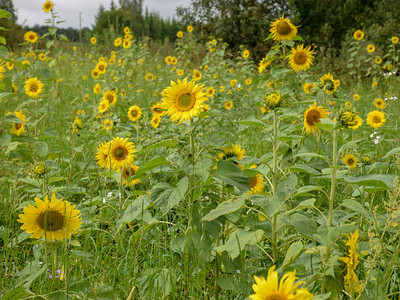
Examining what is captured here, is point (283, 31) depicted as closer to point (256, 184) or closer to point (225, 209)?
point (256, 184)

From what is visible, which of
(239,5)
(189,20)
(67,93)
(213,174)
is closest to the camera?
(213,174)

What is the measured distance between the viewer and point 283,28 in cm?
245

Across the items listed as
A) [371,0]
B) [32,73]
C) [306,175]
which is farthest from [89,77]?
[371,0]

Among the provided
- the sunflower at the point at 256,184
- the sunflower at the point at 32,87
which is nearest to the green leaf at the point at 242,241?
the sunflower at the point at 256,184

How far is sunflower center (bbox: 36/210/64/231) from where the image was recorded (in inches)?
49.6

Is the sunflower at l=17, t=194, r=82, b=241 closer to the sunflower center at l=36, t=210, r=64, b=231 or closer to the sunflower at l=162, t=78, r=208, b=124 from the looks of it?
the sunflower center at l=36, t=210, r=64, b=231

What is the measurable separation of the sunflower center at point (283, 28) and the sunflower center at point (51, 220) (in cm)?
187

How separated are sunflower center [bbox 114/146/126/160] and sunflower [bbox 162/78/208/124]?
51 cm

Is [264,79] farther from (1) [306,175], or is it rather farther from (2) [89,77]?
(2) [89,77]

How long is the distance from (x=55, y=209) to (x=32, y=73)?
3265 mm

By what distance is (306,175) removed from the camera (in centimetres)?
167

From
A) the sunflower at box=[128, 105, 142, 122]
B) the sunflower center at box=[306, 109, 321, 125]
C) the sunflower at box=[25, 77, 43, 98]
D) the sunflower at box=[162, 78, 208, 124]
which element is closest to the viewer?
the sunflower at box=[162, 78, 208, 124]

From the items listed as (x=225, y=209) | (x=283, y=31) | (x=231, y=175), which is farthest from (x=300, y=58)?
(x=225, y=209)

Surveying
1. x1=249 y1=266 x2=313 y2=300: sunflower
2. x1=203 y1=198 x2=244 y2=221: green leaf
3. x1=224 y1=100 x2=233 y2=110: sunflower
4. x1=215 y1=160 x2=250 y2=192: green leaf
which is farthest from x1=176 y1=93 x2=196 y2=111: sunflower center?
x1=224 y1=100 x2=233 y2=110: sunflower
